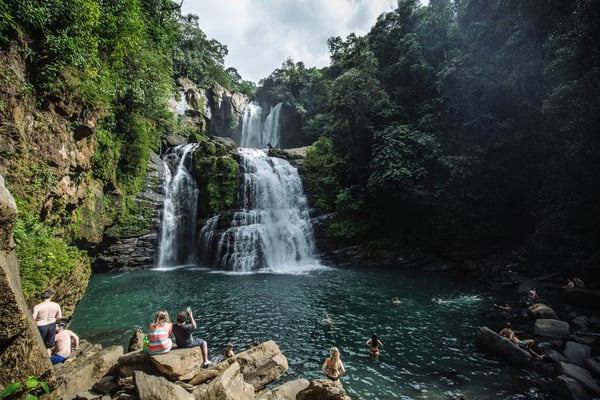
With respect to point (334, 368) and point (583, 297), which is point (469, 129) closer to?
point (583, 297)

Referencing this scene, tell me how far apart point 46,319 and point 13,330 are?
265cm

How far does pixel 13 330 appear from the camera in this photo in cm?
409

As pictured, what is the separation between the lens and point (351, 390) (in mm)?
6930

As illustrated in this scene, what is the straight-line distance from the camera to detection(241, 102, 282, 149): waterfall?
4556 cm

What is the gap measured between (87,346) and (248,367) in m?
5.20

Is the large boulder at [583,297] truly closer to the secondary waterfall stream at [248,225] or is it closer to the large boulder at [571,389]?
the large boulder at [571,389]

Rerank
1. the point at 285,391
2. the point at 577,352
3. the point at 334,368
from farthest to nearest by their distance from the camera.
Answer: the point at 577,352 → the point at 334,368 → the point at 285,391

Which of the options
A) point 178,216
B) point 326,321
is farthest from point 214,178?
point 326,321

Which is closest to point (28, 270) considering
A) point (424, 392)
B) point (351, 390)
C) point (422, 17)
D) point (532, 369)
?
point (351, 390)

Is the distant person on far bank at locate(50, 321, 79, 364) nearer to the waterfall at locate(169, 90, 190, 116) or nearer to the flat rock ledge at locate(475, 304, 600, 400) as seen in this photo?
the flat rock ledge at locate(475, 304, 600, 400)

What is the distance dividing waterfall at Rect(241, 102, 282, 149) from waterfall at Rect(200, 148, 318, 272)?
56.1ft

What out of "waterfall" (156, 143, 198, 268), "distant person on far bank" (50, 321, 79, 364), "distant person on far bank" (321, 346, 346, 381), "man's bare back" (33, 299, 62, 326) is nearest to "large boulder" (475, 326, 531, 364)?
"distant person on far bank" (321, 346, 346, 381)

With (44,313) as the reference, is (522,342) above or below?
below

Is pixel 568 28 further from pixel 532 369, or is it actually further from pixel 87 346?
pixel 87 346
